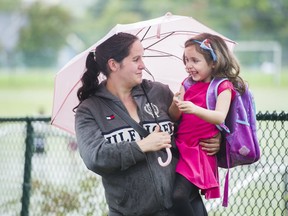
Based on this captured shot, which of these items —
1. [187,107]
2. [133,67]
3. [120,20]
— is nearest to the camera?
[187,107]

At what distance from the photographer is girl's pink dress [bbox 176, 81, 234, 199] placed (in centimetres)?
361

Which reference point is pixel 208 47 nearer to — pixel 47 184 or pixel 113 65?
pixel 113 65

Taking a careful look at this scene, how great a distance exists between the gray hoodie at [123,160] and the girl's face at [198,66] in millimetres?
296

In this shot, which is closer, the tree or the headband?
the headband

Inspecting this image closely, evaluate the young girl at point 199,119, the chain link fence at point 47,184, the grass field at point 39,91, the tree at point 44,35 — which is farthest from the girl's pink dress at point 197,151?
the tree at point 44,35

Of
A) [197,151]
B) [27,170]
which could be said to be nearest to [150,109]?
[197,151]

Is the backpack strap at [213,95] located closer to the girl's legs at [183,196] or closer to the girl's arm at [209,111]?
the girl's arm at [209,111]

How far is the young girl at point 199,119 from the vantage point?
3.60 metres

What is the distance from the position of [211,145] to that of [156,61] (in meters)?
0.96

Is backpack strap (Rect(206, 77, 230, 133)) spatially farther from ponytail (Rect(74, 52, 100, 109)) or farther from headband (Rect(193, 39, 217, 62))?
ponytail (Rect(74, 52, 100, 109))

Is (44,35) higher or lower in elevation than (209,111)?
higher

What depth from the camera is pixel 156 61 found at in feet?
14.6

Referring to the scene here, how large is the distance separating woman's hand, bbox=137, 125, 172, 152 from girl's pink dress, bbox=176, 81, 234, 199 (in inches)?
6.6

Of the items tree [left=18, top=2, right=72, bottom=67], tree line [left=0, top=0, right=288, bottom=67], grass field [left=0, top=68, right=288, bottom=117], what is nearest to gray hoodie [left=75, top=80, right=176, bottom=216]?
grass field [left=0, top=68, right=288, bottom=117]
